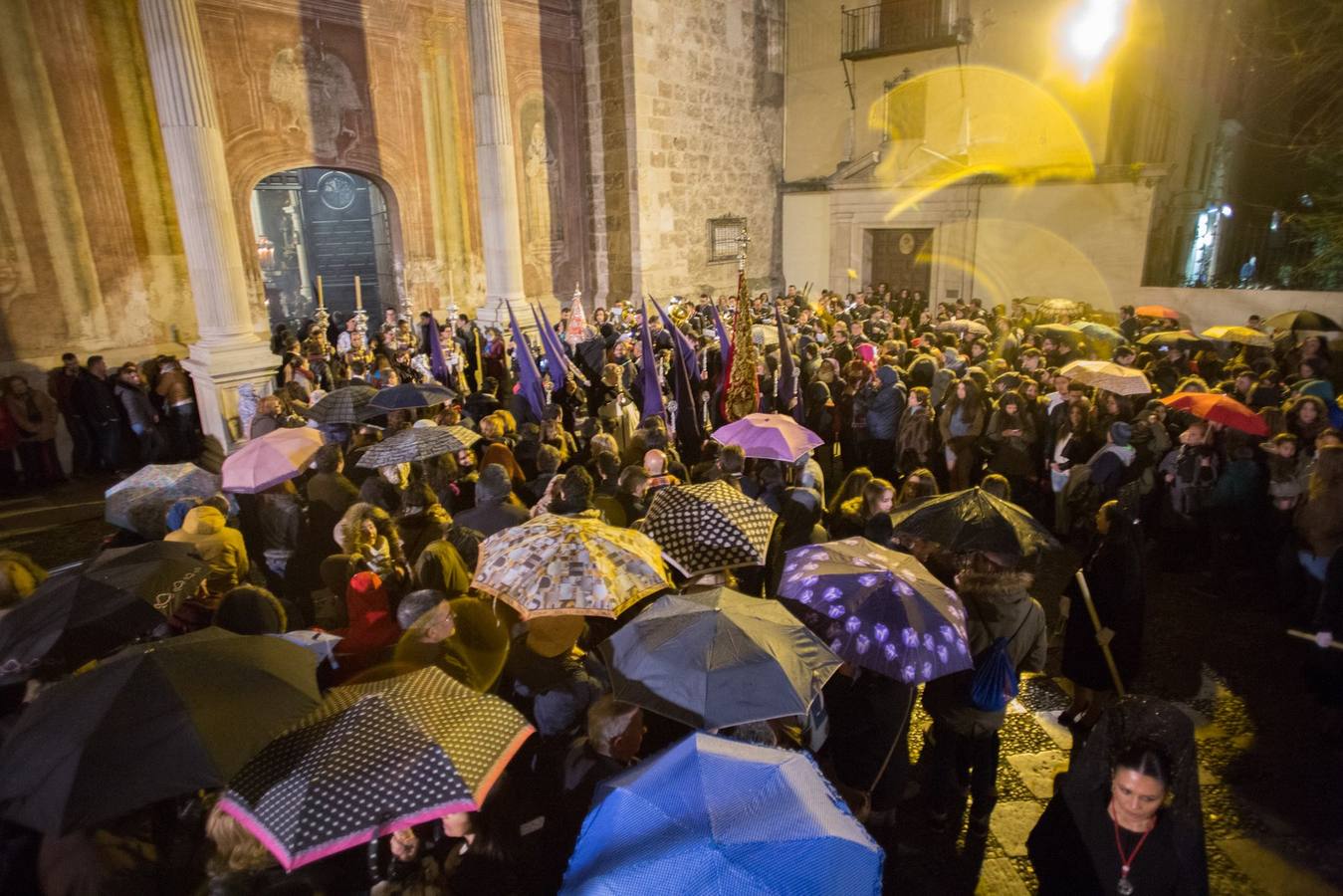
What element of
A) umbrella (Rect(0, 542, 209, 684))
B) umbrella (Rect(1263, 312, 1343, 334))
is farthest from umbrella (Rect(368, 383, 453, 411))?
umbrella (Rect(1263, 312, 1343, 334))

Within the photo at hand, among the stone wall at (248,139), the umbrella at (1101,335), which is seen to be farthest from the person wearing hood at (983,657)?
the stone wall at (248,139)

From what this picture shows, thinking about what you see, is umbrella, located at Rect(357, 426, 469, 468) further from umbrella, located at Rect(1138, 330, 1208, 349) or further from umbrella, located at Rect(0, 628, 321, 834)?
umbrella, located at Rect(1138, 330, 1208, 349)

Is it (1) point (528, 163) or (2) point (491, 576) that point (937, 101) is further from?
(2) point (491, 576)

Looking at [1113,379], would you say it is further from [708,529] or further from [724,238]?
[724,238]

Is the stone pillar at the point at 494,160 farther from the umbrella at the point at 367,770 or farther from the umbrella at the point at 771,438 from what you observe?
the umbrella at the point at 367,770

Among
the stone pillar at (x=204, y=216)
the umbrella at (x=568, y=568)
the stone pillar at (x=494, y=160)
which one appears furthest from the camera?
the stone pillar at (x=494, y=160)

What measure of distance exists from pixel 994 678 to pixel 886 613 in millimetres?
780

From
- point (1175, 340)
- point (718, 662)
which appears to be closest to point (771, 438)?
point (718, 662)

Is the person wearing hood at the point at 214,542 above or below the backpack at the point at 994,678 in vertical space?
above

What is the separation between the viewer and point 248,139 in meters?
12.6

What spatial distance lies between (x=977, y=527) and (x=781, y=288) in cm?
2044

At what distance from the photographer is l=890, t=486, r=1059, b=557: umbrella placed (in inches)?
143

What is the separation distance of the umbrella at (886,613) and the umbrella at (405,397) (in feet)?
14.0

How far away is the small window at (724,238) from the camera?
20641 millimetres
